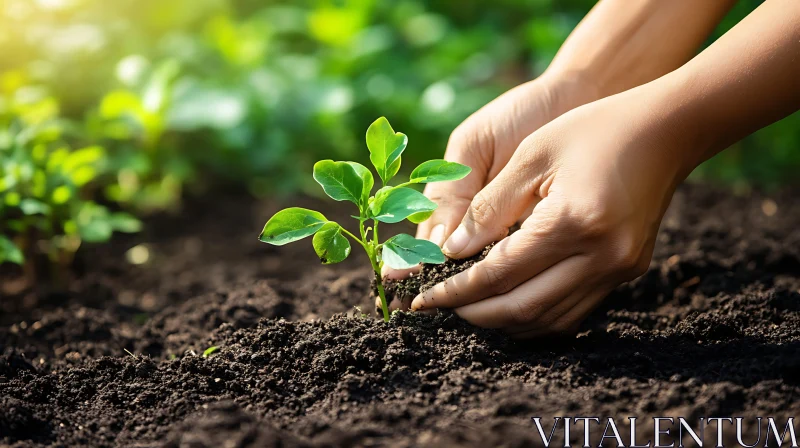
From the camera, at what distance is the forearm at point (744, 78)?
179 cm

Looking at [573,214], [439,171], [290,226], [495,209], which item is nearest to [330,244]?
[290,226]

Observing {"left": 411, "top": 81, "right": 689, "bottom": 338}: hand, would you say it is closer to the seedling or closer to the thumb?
the thumb

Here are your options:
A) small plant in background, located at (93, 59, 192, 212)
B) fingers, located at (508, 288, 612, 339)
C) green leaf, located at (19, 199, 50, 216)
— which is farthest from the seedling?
small plant in background, located at (93, 59, 192, 212)

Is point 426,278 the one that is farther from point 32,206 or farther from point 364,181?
point 32,206

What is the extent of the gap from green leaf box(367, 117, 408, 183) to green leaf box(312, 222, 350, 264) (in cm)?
18

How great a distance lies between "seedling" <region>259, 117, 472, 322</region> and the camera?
70.1 inches

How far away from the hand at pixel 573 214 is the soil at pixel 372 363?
107mm

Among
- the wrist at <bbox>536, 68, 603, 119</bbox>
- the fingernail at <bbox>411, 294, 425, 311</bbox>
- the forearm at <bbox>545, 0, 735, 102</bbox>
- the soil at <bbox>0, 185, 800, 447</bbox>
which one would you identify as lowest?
the soil at <bbox>0, 185, 800, 447</bbox>

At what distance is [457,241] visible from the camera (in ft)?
6.60

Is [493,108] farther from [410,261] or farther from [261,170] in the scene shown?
[261,170]

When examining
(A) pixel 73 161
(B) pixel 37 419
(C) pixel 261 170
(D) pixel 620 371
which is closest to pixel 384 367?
(D) pixel 620 371

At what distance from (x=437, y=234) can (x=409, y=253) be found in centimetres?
39

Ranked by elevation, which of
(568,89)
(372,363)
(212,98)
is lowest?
(372,363)

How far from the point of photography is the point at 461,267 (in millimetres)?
2020
